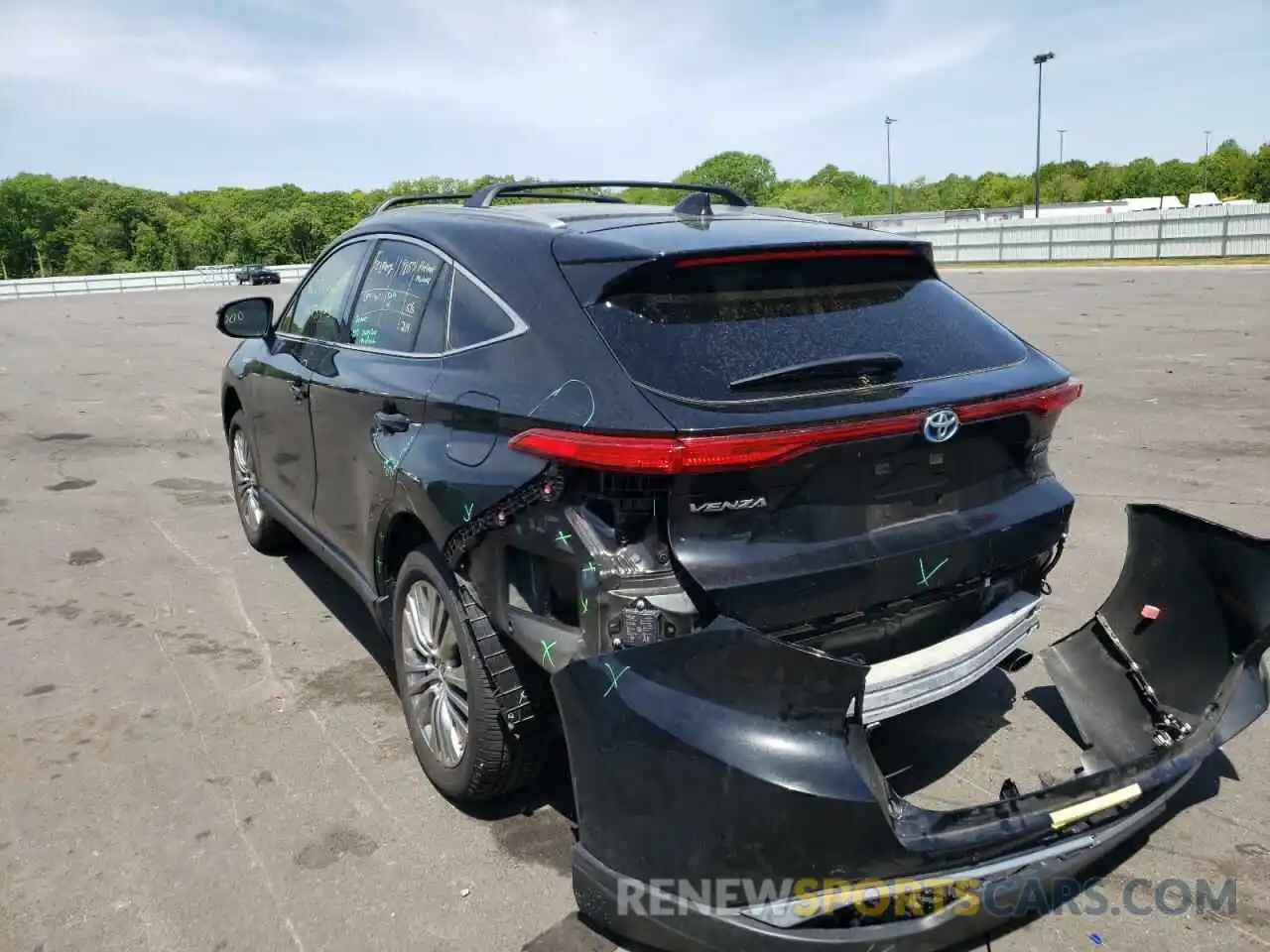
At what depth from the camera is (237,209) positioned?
350 ft

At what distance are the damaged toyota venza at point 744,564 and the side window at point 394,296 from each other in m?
0.03

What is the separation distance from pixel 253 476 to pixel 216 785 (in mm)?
2592

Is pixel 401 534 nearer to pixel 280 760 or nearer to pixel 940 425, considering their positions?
pixel 280 760

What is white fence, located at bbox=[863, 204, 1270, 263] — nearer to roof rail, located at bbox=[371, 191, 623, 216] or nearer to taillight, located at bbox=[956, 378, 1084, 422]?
roof rail, located at bbox=[371, 191, 623, 216]

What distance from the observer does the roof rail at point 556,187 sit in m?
3.95

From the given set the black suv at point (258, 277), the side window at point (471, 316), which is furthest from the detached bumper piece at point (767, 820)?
the black suv at point (258, 277)

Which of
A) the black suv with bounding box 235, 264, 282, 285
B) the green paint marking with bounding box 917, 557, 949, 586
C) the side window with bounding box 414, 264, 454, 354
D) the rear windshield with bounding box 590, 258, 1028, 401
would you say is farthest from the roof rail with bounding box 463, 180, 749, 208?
the black suv with bounding box 235, 264, 282, 285

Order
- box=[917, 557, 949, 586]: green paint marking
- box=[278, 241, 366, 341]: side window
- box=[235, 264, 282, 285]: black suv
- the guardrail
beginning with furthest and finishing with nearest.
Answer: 1. the guardrail
2. box=[235, 264, 282, 285]: black suv
3. box=[278, 241, 366, 341]: side window
4. box=[917, 557, 949, 586]: green paint marking

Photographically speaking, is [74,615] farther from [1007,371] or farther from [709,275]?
[1007,371]

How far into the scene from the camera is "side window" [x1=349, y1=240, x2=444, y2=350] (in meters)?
3.61

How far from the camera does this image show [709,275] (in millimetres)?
2871

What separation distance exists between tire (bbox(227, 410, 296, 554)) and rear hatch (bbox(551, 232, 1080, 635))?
3.59 metres

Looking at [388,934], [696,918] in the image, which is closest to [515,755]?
[388,934]

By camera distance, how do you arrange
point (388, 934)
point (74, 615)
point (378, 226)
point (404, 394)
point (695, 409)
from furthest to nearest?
point (74, 615)
point (378, 226)
point (404, 394)
point (388, 934)
point (695, 409)
